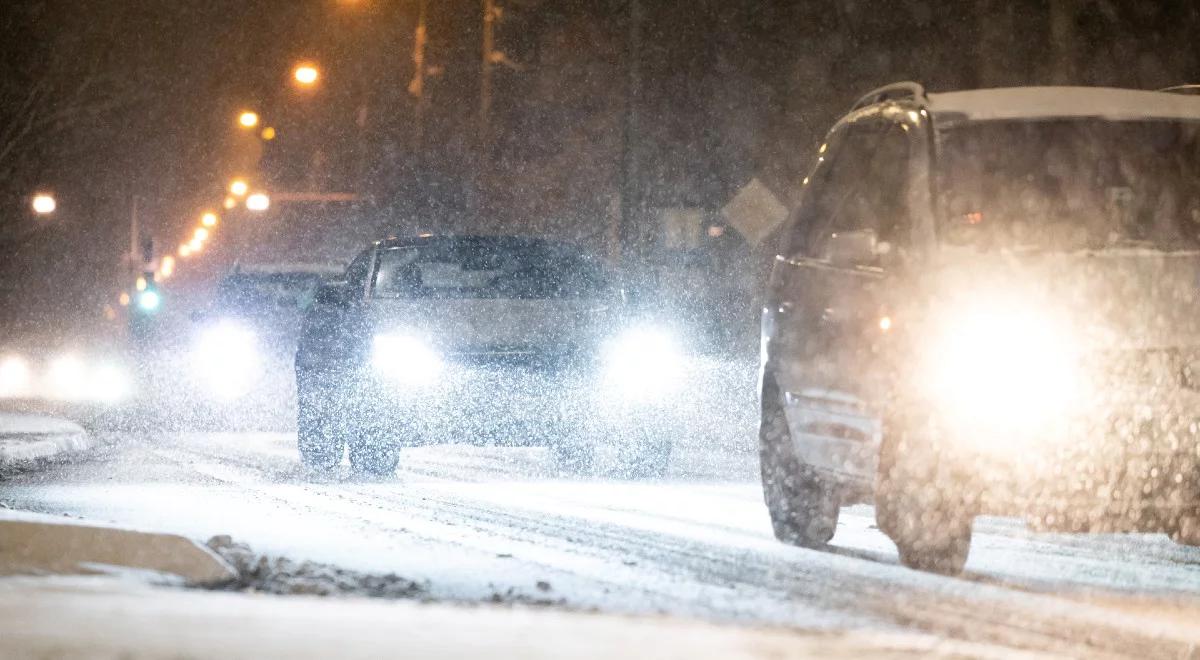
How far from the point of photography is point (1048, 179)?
8359 millimetres

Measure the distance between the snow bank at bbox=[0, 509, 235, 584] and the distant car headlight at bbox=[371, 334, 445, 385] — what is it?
567 cm

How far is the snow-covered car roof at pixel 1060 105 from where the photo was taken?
865cm

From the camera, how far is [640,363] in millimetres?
13766

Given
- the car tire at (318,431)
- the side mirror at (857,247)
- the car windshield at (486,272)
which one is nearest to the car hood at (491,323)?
the car windshield at (486,272)

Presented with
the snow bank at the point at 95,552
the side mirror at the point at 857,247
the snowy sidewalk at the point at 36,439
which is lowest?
the snow bank at the point at 95,552

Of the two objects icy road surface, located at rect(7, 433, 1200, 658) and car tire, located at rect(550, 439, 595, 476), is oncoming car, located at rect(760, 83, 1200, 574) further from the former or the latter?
car tire, located at rect(550, 439, 595, 476)

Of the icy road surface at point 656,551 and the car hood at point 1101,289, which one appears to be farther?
the car hood at point 1101,289

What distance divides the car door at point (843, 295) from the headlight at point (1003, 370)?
14.0 inches

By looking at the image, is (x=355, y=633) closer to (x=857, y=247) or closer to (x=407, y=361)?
(x=857, y=247)

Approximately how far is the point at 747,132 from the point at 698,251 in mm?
4458

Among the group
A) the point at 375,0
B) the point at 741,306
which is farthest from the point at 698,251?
the point at 375,0

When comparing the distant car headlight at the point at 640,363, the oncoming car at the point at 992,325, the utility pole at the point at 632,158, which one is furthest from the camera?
the utility pole at the point at 632,158

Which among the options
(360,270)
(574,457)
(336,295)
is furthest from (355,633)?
(360,270)

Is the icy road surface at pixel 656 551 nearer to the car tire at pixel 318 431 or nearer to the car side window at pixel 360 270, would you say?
the car tire at pixel 318 431
